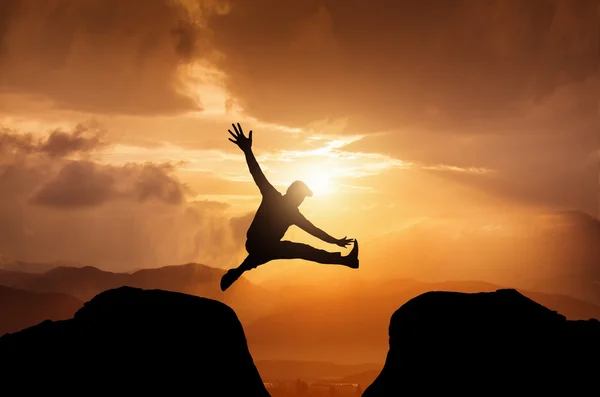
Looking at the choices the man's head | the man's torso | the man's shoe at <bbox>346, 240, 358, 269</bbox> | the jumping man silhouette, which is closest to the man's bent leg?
the jumping man silhouette

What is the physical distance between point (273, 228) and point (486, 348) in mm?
5640

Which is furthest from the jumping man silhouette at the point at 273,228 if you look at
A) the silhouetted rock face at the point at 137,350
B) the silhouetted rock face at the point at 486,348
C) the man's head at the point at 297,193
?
the silhouetted rock face at the point at 486,348

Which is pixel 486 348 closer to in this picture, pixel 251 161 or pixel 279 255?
pixel 279 255

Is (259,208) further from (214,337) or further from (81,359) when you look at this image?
(81,359)

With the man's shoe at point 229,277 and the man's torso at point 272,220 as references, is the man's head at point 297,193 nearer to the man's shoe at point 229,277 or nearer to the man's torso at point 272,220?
the man's torso at point 272,220

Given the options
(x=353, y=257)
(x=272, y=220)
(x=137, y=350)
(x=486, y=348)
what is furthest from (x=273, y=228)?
(x=486, y=348)

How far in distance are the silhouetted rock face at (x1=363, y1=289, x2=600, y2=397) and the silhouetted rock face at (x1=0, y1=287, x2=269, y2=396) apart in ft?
11.8

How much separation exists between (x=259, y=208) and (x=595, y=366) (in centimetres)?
842

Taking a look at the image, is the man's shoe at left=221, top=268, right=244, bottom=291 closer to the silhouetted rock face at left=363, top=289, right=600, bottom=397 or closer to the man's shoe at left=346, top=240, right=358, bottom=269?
the man's shoe at left=346, top=240, right=358, bottom=269

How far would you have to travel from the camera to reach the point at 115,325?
1441 centimetres

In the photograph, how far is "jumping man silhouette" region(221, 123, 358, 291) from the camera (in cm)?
1528

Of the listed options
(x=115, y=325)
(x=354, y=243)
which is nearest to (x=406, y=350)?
(x=354, y=243)

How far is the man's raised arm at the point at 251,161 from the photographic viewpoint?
15.3m

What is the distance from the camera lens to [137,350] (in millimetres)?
13906
